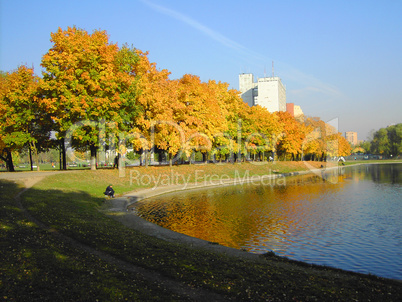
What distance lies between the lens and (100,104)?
44.3 m

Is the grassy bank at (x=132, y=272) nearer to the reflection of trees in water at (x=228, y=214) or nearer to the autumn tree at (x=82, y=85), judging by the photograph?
the reflection of trees in water at (x=228, y=214)

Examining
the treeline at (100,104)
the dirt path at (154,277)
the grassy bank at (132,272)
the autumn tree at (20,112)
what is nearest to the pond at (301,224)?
the grassy bank at (132,272)

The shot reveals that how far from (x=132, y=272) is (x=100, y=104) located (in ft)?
116

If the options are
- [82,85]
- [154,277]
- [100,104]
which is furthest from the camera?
[100,104]

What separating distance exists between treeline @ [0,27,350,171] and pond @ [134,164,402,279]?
1351cm

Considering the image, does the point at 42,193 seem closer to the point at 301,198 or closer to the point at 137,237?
the point at 137,237

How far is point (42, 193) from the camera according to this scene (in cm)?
3044

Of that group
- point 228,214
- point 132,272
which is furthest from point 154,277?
point 228,214

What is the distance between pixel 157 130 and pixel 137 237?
119 feet

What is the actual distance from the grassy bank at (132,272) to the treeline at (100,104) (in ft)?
87.0

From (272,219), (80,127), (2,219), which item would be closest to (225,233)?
(272,219)

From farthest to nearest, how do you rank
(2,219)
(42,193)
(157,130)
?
1. (157,130)
2. (42,193)
3. (2,219)

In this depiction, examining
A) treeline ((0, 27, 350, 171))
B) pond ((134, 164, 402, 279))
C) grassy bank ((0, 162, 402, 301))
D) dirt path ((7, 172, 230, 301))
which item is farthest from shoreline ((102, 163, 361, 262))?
treeline ((0, 27, 350, 171))

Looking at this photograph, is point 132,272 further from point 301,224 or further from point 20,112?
point 20,112
